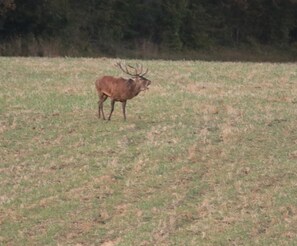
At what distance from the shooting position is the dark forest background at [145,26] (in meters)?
37.2

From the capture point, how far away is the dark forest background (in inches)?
1463

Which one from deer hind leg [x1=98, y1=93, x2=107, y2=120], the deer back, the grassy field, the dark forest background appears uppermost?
the dark forest background

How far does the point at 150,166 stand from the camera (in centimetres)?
1388

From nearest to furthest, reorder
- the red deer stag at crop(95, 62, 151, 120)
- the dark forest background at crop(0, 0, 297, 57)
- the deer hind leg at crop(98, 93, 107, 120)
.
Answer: the red deer stag at crop(95, 62, 151, 120) → the deer hind leg at crop(98, 93, 107, 120) → the dark forest background at crop(0, 0, 297, 57)

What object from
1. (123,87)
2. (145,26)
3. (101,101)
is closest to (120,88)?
(123,87)

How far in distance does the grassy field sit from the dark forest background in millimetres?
16072

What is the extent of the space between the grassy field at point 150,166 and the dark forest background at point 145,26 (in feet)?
52.7

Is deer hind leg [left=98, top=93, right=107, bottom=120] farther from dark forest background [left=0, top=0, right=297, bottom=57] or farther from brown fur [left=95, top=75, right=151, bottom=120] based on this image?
dark forest background [left=0, top=0, right=297, bottom=57]

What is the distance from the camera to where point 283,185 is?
42.8 ft

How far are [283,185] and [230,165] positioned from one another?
3.84ft

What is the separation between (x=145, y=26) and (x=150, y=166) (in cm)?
3020

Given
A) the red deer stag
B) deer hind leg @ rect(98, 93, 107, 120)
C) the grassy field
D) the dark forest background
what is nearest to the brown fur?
the red deer stag

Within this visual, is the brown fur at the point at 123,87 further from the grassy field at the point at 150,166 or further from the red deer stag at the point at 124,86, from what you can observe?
the grassy field at the point at 150,166

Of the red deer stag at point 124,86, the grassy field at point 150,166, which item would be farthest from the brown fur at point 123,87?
the grassy field at point 150,166
